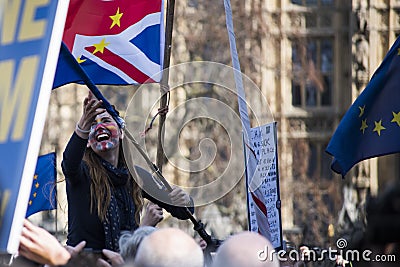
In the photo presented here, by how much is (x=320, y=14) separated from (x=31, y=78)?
A: 30.6 m

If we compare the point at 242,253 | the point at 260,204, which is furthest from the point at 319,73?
the point at 242,253

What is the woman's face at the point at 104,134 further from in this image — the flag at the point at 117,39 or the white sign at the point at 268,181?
the flag at the point at 117,39

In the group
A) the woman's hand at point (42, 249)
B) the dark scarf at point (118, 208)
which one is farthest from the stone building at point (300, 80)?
the woman's hand at point (42, 249)

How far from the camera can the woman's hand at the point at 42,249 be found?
4.08 m

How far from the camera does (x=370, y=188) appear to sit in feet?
109

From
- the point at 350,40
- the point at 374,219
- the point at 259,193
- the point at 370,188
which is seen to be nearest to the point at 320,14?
the point at 350,40

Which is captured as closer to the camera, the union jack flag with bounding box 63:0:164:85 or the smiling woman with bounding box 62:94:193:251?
the smiling woman with bounding box 62:94:193:251

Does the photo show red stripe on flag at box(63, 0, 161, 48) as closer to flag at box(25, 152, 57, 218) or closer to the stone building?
flag at box(25, 152, 57, 218)

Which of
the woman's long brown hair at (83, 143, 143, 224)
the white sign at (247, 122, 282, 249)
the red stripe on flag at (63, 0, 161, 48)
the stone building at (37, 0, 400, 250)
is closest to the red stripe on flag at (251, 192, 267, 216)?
the white sign at (247, 122, 282, 249)

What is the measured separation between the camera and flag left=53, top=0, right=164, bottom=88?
7.80 metres

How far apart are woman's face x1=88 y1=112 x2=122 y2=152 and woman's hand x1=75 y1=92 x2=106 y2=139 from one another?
48 cm

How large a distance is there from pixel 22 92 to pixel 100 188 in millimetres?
2152

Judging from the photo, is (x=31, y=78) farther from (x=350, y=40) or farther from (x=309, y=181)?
(x=350, y=40)

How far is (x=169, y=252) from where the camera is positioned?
3.82 meters
